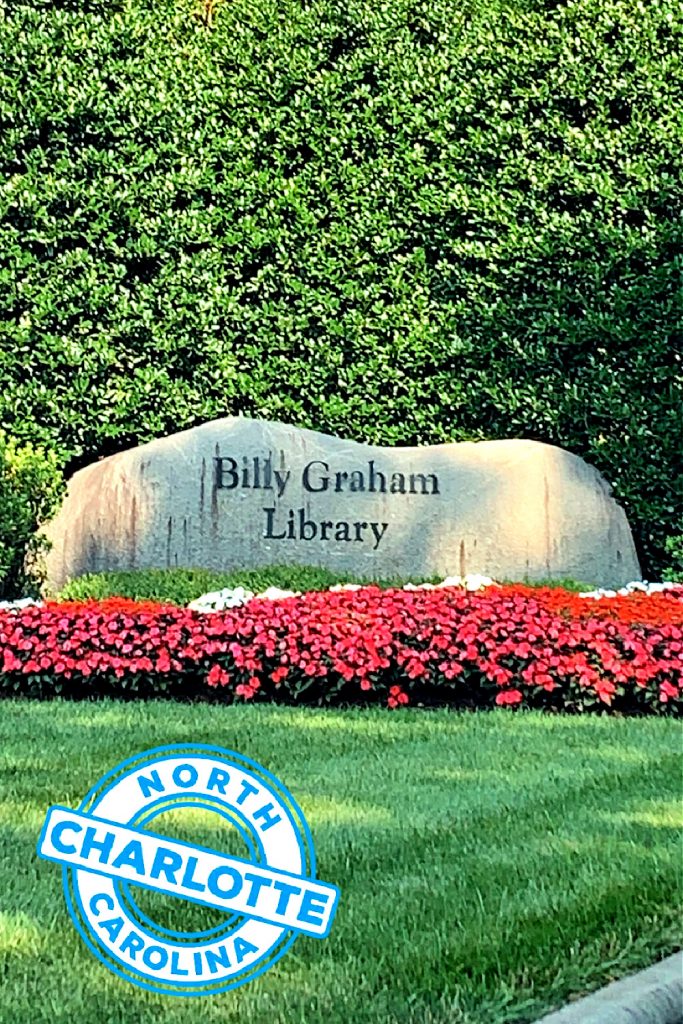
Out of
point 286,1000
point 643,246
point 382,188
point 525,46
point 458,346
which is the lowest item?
point 286,1000

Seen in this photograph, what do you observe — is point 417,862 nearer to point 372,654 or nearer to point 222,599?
point 372,654

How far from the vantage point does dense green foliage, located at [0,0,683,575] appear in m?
10.6

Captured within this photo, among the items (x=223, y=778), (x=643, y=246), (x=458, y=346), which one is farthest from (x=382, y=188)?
(x=223, y=778)

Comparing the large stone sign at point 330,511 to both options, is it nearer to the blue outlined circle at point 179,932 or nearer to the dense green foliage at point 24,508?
the dense green foliage at point 24,508

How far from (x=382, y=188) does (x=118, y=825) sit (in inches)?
367

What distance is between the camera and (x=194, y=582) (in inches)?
360

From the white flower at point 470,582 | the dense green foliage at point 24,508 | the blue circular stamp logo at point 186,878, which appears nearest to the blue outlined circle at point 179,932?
the blue circular stamp logo at point 186,878

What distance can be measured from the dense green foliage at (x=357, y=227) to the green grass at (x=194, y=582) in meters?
1.72

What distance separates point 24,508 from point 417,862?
6808mm

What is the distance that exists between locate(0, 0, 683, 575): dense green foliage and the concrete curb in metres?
7.90

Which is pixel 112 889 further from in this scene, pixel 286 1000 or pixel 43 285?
pixel 43 285

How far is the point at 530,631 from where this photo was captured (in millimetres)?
6578

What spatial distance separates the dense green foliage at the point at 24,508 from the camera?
9.67 meters

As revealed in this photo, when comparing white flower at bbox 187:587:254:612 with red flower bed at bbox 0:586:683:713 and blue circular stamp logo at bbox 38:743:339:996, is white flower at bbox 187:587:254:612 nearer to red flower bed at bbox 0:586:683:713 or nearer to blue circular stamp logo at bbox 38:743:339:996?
red flower bed at bbox 0:586:683:713
